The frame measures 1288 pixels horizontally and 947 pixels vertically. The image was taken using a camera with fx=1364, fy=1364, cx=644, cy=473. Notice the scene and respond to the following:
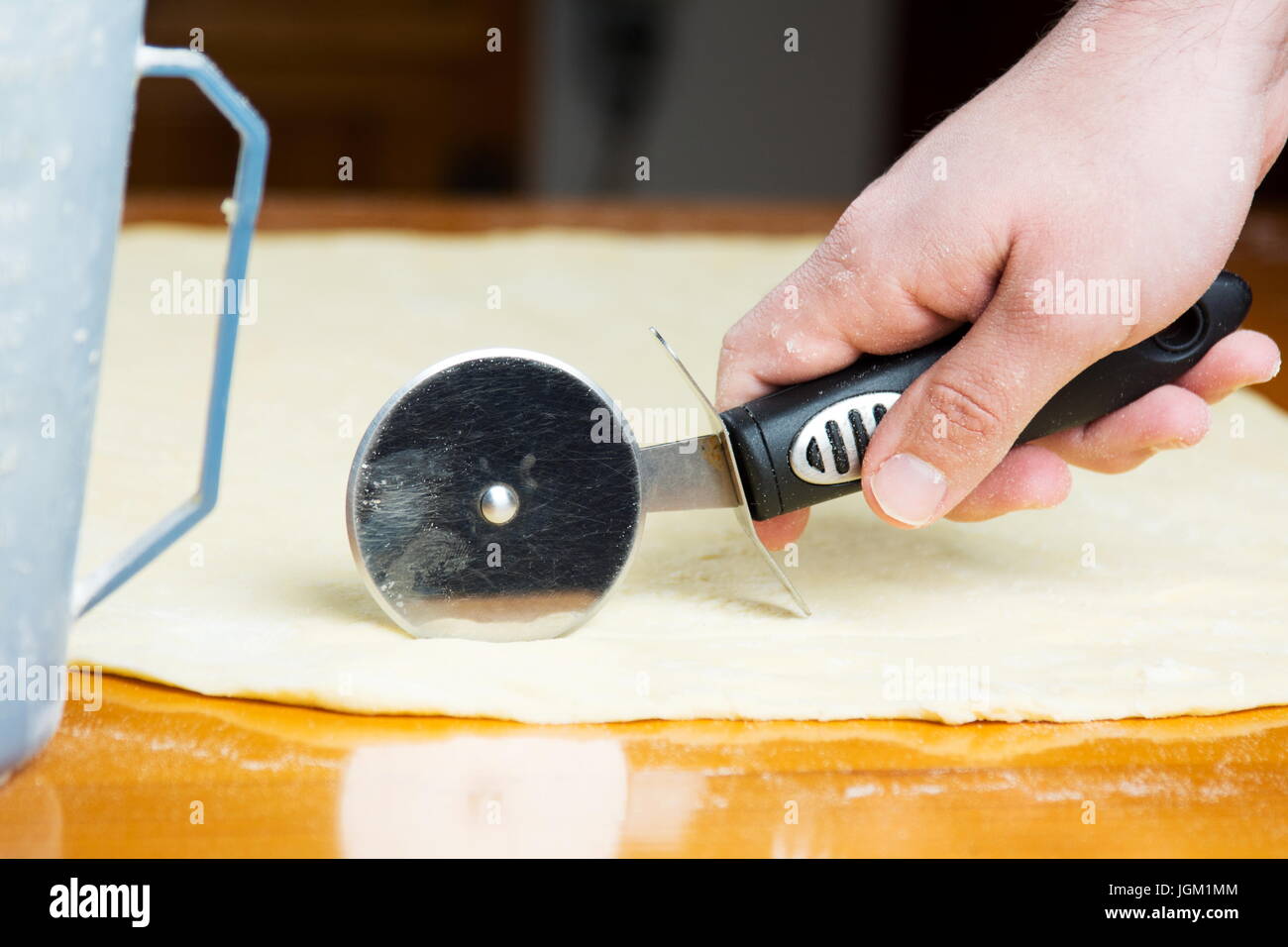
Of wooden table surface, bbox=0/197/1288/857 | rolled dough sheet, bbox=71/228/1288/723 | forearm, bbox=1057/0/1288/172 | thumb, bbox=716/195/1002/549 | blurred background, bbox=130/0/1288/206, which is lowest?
wooden table surface, bbox=0/197/1288/857

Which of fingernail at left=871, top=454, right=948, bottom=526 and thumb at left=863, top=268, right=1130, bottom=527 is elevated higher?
thumb at left=863, top=268, right=1130, bottom=527

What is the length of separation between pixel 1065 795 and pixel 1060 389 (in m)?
0.22

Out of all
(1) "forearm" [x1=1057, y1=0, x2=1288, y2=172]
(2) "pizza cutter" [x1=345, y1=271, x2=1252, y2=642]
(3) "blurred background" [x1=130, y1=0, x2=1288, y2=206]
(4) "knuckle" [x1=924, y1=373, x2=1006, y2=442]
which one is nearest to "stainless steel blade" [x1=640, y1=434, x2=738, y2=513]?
(2) "pizza cutter" [x1=345, y1=271, x2=1252, y2=642]

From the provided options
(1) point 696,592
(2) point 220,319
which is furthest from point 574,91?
(2) point 220,319

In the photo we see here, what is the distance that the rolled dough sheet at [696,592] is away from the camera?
2.06ft

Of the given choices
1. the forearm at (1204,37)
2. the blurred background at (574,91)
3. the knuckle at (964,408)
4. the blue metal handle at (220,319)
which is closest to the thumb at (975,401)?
the knuckle at (964,408)

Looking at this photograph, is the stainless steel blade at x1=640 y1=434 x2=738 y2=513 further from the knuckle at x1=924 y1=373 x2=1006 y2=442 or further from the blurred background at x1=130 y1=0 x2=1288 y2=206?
the blurred background at x1=130 y1=0 x2=1288 y2=206

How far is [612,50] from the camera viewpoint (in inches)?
154

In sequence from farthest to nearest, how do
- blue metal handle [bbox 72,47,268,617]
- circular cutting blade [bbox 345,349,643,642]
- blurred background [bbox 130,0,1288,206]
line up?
blurred background [bbox 130,0,1288,206]
circular cutting blade [bbox 345,349,643,642]
blue metal handle [bbox 72,47,268,617]

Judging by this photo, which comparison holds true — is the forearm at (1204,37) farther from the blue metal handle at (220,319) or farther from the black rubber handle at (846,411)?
the blue metal handle at (220,319)

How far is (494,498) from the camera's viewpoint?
63 centimetres

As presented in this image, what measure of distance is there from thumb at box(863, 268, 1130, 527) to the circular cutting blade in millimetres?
131

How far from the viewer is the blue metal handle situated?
1.73 feet

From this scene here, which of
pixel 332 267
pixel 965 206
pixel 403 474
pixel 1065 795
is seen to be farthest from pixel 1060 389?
pixel 332 267
